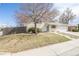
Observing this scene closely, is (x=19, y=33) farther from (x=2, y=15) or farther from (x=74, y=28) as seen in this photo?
(x=74, y=28)

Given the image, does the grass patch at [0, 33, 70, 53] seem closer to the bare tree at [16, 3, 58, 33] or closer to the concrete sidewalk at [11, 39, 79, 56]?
the concrete sidewalk at [11, 39, 79, 56]

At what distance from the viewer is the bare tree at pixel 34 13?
14.5 feet

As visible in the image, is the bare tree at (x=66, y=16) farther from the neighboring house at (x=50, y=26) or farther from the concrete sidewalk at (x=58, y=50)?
the concrete sidewalk at (x=58, y=50)

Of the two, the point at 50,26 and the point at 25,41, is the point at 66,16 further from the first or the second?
the point at 25,41

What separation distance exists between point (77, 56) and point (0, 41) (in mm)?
1176

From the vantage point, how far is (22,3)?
14.6 ft

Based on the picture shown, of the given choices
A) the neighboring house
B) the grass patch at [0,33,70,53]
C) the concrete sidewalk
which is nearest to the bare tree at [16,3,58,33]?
the neighboring house

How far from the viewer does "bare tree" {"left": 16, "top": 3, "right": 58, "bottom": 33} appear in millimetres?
4426

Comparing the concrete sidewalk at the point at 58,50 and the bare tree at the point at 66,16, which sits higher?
the bare tree at the point at 66,16

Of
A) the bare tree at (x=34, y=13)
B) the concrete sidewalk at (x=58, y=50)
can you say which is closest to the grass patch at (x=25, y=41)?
the concrete sidewalk at (x=58, y=50)

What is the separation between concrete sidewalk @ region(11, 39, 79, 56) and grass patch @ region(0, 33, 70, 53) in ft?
0.20

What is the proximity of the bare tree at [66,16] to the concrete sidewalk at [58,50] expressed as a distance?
0.33m

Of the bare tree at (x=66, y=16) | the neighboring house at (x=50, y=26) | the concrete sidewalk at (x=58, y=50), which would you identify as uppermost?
the bare tree at (x=66, y=16)

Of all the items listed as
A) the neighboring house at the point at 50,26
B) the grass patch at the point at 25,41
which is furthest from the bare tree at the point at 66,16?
the grass patch at the point at 25,41
